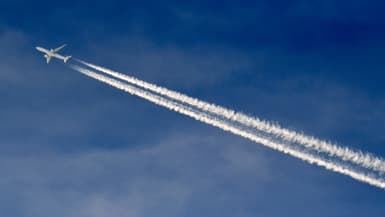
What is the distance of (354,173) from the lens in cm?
13250

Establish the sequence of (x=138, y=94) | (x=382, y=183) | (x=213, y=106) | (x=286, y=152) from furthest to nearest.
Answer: (x=138, y=94)
(x=213, y=106)
(x=286, y=152)
(x=382, y=183)

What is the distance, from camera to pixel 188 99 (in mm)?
159625

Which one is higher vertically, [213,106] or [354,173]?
[213,106]

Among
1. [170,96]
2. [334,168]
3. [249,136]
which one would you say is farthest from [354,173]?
[170,96]

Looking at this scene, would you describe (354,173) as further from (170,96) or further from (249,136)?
(170,96)

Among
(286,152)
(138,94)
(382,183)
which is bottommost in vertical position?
(382,183)

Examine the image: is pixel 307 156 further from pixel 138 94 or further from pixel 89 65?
pixel 89 65

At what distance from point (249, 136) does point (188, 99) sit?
825 inches

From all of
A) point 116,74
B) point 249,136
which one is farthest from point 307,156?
point 116,74

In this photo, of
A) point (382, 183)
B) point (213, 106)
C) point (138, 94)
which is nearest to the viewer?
point (382, 183)

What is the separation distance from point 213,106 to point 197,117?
4.99 m

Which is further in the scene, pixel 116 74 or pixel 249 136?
pixel 116 74

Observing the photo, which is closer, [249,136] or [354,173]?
[354,173]

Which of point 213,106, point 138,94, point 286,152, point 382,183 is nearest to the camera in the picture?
point 382,183
